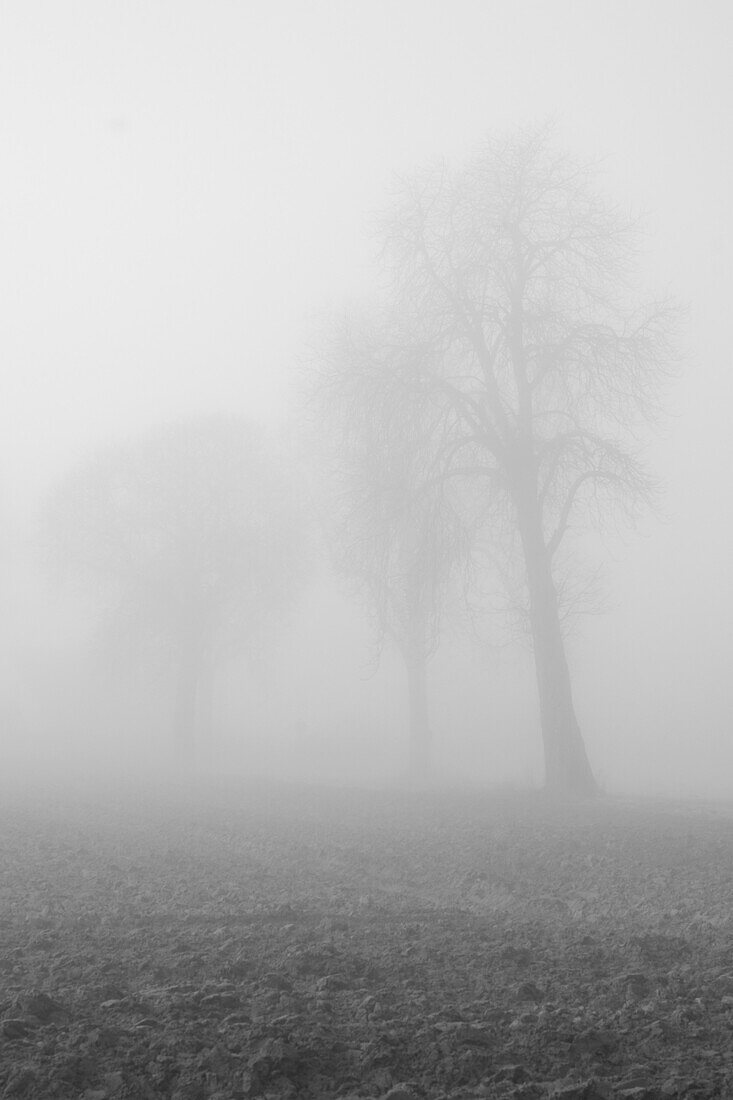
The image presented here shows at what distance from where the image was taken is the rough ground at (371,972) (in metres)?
3.02

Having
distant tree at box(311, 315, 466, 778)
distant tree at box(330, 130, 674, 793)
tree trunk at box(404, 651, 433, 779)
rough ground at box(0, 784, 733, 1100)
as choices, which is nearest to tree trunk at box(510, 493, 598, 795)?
distant tree at box(330, 130, 674, 793)

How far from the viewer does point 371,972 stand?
168 inches

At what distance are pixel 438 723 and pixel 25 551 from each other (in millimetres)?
27571

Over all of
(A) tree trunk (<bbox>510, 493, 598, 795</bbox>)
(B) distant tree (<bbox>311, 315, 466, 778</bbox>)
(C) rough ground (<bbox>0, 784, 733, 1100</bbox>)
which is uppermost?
(B) distant tree (<bbox>311, 315, 466, 778</bbox>)

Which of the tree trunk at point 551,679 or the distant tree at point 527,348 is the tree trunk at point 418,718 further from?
the tree trunk at point 551,679

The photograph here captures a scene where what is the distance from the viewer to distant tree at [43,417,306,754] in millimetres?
31875

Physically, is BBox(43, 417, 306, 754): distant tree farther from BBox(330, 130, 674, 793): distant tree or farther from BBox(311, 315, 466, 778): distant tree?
BBox(330, 130, 674, 793): distant tree

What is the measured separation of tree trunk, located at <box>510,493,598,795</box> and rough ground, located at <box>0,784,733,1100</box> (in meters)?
6.66

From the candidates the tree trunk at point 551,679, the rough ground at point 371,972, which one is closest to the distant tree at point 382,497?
the tree trunk at point 551,679

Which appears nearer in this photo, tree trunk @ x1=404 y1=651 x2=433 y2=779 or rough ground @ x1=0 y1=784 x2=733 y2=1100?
rough ground @ x1=0 y1=784 x2=733 y2=1100

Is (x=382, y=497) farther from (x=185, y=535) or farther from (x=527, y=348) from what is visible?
(x=185, y=535)

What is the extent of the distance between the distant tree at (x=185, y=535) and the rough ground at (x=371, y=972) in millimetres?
22501

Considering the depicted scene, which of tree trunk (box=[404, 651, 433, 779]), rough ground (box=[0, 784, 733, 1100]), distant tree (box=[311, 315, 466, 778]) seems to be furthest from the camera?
tree trunk (box=[404, 651, 433, 779])

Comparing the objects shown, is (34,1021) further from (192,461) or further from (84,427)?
(84,427)
